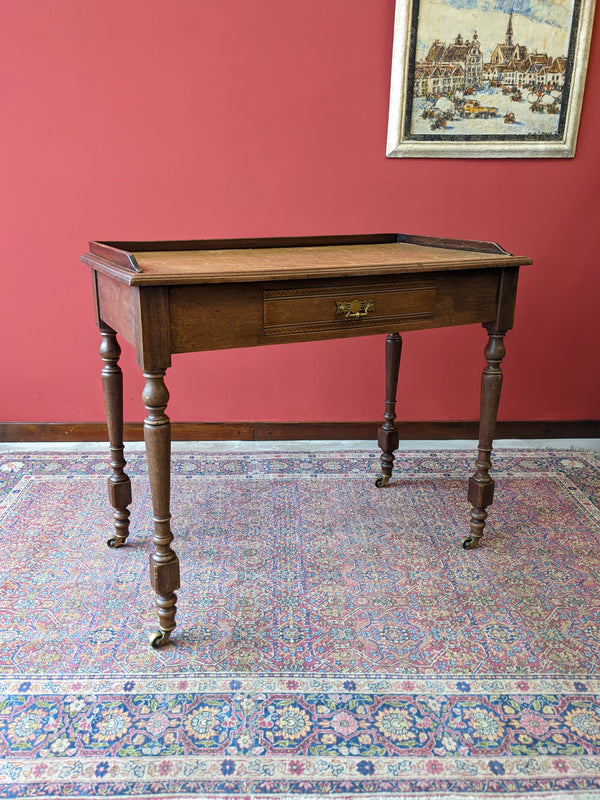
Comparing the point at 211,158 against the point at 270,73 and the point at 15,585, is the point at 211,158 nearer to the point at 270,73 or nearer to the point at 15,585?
the point at 270,73

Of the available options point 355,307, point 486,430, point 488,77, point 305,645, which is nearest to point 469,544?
point 486,430

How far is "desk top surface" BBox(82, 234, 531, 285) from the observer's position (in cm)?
176

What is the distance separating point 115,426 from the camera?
238 centimetres

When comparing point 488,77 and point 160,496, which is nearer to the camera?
point 160,496

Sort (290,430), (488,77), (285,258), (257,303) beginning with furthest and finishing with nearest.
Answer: (290,430) → (488,77) → (285,258) → (257,303)

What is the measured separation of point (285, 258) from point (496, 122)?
175 centimetres

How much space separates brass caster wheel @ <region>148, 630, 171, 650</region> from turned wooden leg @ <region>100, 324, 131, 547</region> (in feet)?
2.10

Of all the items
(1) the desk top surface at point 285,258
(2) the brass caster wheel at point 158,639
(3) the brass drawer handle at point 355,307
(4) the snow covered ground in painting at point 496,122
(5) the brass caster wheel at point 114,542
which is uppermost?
(4) the snow covered ground in painting at point 496,122

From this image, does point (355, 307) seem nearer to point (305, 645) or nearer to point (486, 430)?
point (486, 430)

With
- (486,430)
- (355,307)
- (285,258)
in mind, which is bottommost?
(486,430)

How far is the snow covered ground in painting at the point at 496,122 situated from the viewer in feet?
10.5

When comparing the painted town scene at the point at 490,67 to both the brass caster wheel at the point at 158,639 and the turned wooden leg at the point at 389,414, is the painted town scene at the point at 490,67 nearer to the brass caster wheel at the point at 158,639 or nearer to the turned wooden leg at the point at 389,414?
the turned wooden leg at the point at 389,414

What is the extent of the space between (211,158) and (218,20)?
0.64 metres

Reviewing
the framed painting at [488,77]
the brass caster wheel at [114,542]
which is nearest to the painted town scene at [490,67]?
the framed painting at [488,77]
